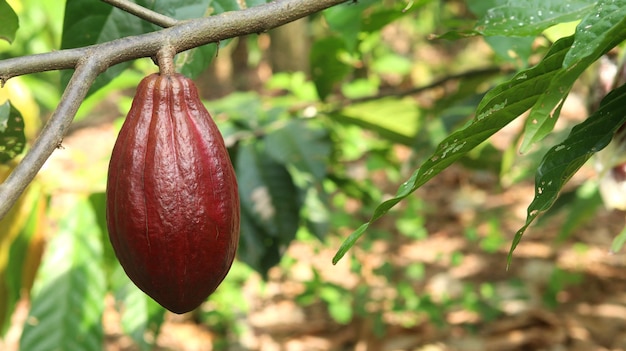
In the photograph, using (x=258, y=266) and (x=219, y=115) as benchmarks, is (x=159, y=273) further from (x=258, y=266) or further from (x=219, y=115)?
(x=219, y=115)

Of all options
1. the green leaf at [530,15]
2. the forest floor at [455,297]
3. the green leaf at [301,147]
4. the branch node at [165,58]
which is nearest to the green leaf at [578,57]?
the green leaf at [530,15]

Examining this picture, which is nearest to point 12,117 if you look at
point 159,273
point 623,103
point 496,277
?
point 159,273

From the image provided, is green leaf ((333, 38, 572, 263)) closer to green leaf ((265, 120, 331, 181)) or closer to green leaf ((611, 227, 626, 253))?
green leaf ((611, 227, 626, 253))

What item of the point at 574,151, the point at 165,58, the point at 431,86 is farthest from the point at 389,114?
the point at 165,58

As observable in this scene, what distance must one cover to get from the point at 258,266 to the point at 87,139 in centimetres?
404

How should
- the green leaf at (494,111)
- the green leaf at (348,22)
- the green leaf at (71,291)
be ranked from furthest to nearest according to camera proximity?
the green leaf at (71,291) → the green leaf at (348,22) → the green leaf at (494,111)

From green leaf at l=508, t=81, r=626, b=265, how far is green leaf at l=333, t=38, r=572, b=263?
0.06m

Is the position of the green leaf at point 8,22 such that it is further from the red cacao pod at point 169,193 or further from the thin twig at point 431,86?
the thin twig at point 431,86

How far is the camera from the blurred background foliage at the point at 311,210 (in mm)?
1183

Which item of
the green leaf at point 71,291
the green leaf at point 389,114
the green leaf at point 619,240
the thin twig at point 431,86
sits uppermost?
the thin twig at point 431,86

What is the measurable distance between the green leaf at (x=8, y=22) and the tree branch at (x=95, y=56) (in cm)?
26

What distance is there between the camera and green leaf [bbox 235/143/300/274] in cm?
142

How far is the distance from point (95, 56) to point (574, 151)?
0.41 metres

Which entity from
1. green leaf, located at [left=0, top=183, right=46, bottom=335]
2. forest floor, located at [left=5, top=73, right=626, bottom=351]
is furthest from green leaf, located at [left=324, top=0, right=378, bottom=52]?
forest floor, located at [left=5, top=73, right=626, bottom=351]
